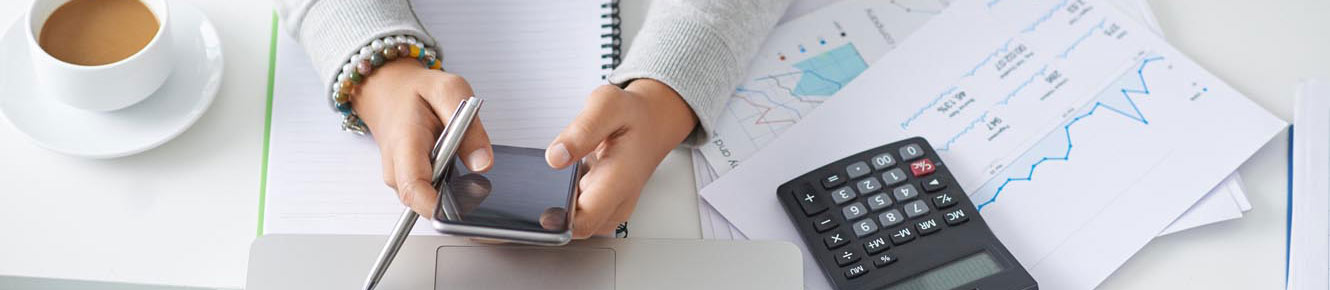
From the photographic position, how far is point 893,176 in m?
0.61

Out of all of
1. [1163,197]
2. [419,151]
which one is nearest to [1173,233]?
[1163,197]

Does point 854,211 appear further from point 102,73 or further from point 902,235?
point 102,73

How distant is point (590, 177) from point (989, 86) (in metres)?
0.27

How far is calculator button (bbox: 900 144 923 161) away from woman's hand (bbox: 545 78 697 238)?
0.12 metres

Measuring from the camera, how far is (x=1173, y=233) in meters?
0.62

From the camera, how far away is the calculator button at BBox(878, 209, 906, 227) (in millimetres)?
588

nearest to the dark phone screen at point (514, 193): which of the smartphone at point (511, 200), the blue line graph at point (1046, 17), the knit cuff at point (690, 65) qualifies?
the smartphone at point (511, 200)

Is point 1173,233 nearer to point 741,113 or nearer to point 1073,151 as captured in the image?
point 1073,151

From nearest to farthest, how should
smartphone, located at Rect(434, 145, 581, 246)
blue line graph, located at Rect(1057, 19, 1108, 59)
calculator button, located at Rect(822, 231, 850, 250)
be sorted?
smartphone, located at Rect(434, 145, 581, 246) → calculator button, located at Rect(822, 231, 850, 250) → blue line graph, located at Rect(1057, 19, 1108, 59)

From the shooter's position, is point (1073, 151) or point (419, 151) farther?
point (1073, 151)

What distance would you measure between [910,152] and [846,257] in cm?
9

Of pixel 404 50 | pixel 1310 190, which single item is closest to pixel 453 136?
pixel 404 50

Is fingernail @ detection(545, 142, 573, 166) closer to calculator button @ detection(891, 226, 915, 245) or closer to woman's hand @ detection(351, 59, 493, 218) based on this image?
woman's hand @ detection(351, 59, 493, 218)

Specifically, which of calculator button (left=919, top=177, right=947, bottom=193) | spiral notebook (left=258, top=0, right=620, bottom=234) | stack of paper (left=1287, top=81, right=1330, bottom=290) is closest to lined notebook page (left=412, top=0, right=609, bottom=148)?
spiral notebook (left=258, top=0, right=620, bottom=234)
